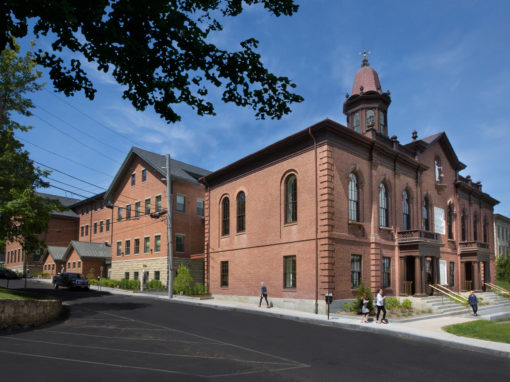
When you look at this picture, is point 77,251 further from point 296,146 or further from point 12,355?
point 12,355

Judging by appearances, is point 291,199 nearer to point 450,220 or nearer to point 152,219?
point 450,220

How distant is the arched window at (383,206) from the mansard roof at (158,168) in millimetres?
18914

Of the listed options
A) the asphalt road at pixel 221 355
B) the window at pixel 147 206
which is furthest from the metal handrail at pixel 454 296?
the window at pixel 147 206

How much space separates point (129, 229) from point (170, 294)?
16.1m

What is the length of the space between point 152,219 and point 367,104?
22369 millimetres

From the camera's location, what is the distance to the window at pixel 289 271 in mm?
24734

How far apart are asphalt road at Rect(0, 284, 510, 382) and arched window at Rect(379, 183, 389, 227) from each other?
11415 millimetres

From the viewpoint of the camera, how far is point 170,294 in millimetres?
29906

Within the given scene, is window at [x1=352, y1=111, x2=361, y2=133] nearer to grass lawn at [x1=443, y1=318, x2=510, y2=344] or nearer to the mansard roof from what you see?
the mansard roof

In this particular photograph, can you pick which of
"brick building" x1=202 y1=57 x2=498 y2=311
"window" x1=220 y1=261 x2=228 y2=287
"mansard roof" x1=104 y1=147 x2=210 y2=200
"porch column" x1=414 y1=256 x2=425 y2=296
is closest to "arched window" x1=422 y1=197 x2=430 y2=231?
"brick building" x1=202 y1=57 x2=498 y2=311

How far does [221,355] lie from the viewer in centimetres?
1117

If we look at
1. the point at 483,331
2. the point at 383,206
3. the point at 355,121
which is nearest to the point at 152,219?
the point at 355,121

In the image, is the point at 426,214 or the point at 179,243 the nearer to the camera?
the point at 426,214

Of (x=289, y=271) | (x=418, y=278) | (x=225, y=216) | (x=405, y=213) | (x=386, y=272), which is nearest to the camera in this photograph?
(x=289, y=271)
